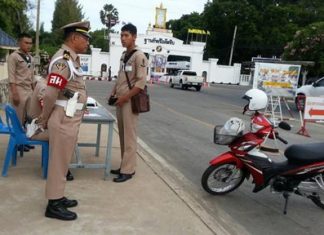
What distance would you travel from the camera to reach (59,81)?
4.46 meters

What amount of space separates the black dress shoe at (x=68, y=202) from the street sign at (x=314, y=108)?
10.2m

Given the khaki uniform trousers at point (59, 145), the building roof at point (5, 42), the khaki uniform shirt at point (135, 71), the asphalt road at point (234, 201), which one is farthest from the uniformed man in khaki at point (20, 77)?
the building roof at point (5, 42)

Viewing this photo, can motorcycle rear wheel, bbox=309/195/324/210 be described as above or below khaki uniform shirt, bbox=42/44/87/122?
below

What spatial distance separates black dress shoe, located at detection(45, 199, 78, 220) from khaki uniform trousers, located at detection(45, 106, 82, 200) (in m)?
0.07

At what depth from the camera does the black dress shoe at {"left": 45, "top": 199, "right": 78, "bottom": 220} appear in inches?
184

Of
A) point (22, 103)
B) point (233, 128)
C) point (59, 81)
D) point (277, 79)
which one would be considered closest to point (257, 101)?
point (233, 128)

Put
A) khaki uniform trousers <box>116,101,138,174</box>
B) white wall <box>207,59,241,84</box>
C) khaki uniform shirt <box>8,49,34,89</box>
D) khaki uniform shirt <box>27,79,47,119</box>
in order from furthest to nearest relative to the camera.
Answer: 1. white wall <box>207,59,241,84</box>
2. khaki uniform shirt <box>8,49,34,89</box>
3. khaki uniform trousers <box>116,101,138,174</box>
4. khaki uniform shirt <box>27,79,47,119</box>

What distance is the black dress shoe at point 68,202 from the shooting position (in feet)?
15.8

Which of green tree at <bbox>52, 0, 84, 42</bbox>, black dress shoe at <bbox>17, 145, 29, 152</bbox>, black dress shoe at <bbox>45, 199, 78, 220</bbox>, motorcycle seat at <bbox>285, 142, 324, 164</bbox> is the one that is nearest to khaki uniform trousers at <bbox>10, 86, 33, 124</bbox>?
black dress shoe at <bbox>17, 145, 29, 152</bbox>

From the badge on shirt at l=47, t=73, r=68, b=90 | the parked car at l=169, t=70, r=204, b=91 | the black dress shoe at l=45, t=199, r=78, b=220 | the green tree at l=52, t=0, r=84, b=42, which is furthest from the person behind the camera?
the green tree at l=52, t=0, r=84, b=42

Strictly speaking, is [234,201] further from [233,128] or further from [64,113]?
[64,113]

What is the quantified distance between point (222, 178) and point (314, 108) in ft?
28.8

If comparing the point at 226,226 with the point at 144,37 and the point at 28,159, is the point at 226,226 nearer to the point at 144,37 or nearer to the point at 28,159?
the point at 28,159

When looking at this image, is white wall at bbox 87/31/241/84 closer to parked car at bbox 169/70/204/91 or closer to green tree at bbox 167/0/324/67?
green tree at bbox 167/0/324/67
